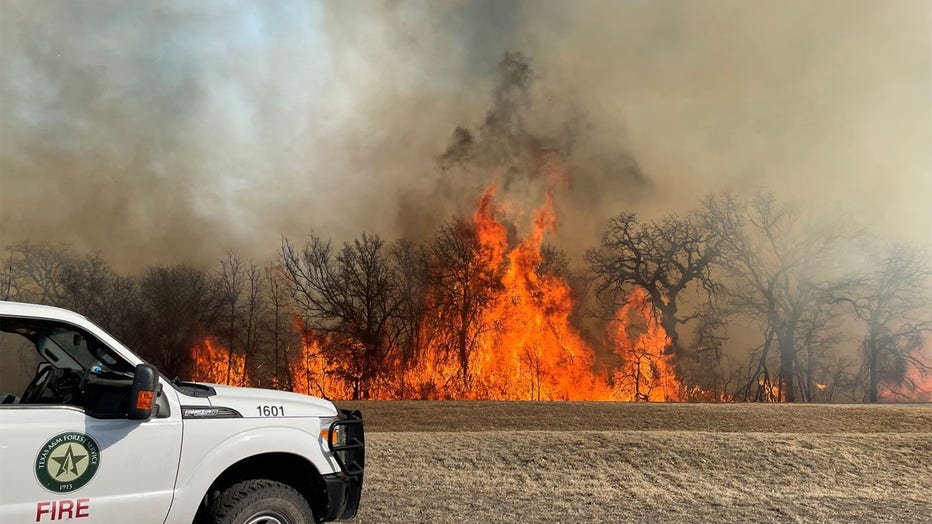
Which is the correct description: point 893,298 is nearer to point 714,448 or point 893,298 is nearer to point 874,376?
point 874,376

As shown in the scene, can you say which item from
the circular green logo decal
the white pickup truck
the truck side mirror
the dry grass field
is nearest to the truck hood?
the white pickup truck

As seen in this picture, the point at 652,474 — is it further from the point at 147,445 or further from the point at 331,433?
the point at 147,445

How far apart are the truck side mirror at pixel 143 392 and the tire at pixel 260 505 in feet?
3.33

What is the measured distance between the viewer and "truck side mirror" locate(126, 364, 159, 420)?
14.9ft

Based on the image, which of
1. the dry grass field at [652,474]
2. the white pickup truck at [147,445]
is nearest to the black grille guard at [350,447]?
the white pickup truck at [147,445]

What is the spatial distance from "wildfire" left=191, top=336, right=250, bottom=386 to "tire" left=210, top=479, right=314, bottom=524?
31881 mm

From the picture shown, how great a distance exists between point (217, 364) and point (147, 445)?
33.2 metres

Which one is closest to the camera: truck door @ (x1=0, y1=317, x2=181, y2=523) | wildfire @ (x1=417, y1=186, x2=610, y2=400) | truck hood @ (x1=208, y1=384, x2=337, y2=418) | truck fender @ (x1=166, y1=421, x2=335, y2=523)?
truck door @ (x1=0, y1=317, x2=181, y2=523)

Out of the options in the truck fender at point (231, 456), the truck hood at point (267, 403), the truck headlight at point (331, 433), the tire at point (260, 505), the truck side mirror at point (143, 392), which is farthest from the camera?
the truck headlight at point (331, 433)

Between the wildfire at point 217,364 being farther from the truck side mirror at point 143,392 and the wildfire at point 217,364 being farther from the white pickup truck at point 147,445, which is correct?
the truck side mirror at point 143,392

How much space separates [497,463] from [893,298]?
990 inches

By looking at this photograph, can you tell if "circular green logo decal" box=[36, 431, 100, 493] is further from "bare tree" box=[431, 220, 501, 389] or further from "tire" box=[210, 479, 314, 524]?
"bare tree" box=[431, 220, 501, 389]

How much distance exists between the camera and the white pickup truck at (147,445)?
4.43m

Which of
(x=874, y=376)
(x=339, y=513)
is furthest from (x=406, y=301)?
(x=339, y=513)
